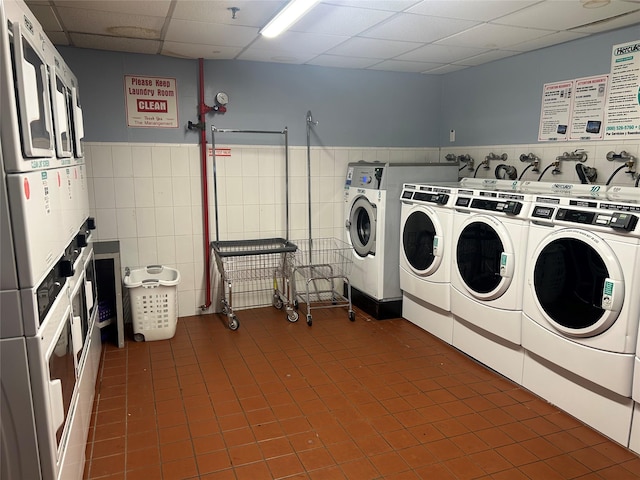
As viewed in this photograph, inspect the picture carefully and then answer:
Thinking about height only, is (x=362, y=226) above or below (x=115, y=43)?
below

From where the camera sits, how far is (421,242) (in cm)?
409

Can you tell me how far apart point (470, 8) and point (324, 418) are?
2.66m

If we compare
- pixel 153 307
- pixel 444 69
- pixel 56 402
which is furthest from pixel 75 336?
pixel 444 69

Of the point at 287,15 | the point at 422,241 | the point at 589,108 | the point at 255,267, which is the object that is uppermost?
the point at 287,15

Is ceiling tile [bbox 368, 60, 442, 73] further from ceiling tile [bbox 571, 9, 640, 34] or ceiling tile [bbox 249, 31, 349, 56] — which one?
ceiling tile [bbox 571, 9, 640, 34]

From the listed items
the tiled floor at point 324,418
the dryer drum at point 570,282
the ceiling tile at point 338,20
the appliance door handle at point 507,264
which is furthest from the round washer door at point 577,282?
the ceiling tile at point 338,20

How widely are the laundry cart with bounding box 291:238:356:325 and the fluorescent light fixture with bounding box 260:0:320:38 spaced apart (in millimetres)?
2274

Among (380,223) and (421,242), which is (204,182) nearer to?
(380,223)

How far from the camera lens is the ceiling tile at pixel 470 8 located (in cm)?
279

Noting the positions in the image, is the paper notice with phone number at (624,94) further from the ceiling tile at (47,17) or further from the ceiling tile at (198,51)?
the ceiling tile at (47,17)

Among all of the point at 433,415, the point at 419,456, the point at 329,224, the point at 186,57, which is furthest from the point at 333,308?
the point at 186,57

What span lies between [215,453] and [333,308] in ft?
8.16

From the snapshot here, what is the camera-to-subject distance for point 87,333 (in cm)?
269

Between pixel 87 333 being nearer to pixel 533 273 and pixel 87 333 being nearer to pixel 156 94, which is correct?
pixel 156 94
